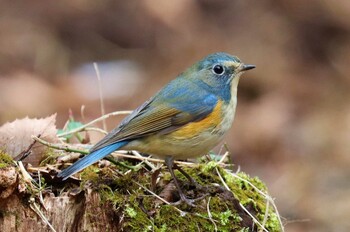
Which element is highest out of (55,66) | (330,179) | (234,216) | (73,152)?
(55,66)

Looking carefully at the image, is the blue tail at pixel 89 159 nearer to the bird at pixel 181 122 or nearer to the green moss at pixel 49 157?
the bird at pixel 181 122

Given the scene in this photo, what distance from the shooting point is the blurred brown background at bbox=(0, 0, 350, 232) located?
9203mm

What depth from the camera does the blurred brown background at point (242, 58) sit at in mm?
9203

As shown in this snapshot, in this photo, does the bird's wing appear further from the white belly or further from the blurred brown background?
the blurred brown background

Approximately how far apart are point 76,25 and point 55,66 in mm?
1026

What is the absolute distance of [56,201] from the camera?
13.0 feet

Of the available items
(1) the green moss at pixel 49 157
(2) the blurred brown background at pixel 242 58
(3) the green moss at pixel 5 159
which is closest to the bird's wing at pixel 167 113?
(1) the green moss at pixel 49 157

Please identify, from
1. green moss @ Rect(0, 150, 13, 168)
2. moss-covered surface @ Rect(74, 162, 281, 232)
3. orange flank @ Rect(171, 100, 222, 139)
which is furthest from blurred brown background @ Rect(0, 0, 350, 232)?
green moss @ Rect(0, 150, 13, 168)

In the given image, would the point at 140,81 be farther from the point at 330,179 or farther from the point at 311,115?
the point at 330,179

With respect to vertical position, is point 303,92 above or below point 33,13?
below

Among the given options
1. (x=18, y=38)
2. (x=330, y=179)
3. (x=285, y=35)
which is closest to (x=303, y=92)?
(x=285, y=35)

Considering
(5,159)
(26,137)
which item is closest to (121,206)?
(5,159)

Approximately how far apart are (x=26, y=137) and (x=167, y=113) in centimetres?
89

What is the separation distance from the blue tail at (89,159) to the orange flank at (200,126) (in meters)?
0.36
